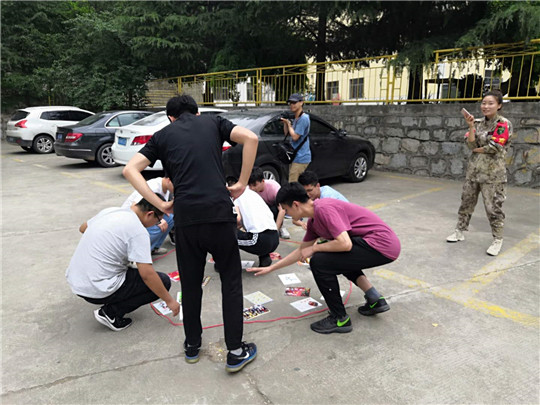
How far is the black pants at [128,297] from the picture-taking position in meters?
3.00

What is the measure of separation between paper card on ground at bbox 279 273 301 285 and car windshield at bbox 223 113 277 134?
3439 millimetres

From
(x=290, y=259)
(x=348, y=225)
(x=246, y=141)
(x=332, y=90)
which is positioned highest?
(x=332, y=90)

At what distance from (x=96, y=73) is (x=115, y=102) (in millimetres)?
1489

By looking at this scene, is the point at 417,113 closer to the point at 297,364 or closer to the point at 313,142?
the point at 313,142

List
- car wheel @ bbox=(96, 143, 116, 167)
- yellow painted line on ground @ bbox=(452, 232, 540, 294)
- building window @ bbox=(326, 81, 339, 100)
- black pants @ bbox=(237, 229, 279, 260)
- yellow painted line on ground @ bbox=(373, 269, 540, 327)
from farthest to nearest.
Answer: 1. building window @ bbox=(326, 81, 339, 100)
2. car wheel @ bbox=(96, 143, 116, 167)
3. black pants @ bbox=(237, 229, 279, 260)
4. yellow painted line on ground @ bbox=(452, 232, 540, 294)
5. yellow painted line on ground @ bbox=(373, 269, 540, 327)

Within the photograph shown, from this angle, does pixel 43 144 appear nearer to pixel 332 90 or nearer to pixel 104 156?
pixel 104 156

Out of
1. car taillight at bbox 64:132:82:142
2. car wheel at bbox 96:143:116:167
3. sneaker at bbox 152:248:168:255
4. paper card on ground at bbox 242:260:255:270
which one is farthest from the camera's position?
car wheel at bbox 96:143:116:167

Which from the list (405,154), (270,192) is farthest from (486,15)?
(270,192)

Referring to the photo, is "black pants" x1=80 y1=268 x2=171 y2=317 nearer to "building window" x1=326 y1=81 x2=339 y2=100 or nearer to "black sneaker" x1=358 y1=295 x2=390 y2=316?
"black sneaker" x1=358 y1=295 x2=390 y2=316

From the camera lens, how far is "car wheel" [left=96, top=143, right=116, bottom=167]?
10.9 meters

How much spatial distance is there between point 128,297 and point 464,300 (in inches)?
111

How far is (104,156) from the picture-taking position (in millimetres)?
11055

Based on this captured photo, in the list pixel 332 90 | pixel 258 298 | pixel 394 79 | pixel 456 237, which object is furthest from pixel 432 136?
pixel 258 298

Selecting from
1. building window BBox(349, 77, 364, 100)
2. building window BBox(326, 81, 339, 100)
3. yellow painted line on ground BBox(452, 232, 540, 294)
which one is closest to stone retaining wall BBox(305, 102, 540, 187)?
building window BBox(349, 77, 364, 100)
